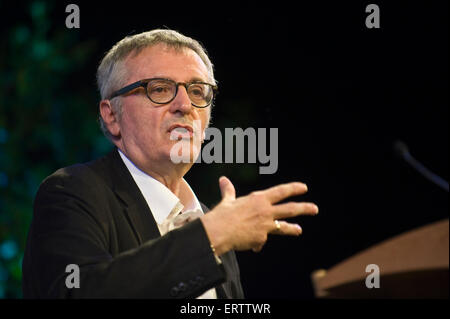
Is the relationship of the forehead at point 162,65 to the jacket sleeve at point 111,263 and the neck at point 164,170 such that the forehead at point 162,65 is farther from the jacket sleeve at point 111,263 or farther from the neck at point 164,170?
the jacket sleeve at point 111,263

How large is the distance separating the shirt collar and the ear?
0.42 ft

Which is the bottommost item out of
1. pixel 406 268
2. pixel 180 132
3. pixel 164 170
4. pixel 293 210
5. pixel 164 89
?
pixel 406 268

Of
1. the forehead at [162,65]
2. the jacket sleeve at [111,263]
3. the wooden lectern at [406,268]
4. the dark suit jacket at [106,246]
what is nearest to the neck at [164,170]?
the dark suit jacket at [106,246]

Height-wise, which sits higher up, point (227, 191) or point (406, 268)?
point (227, 191)

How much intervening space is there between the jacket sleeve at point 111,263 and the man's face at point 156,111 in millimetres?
420

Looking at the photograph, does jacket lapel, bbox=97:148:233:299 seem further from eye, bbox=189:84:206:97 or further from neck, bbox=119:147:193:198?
eye, bbox=189:84:206:97

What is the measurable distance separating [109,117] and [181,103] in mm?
301

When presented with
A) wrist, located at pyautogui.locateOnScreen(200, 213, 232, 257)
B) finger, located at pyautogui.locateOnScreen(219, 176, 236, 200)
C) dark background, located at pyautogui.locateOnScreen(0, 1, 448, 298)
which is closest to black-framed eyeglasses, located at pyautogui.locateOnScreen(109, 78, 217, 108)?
finger, located at pyautogui.locateOnScreen(219, 176, 236, 200)

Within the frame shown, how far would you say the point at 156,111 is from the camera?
1.59m

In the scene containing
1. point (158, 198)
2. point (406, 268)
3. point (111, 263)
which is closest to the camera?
point (111, 263)

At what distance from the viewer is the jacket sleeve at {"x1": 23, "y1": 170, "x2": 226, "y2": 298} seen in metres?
1.02

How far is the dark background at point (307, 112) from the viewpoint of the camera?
2852 mm

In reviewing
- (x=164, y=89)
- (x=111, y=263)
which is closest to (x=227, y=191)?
(x=111, y=263)

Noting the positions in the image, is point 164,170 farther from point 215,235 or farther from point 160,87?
point 215,235
